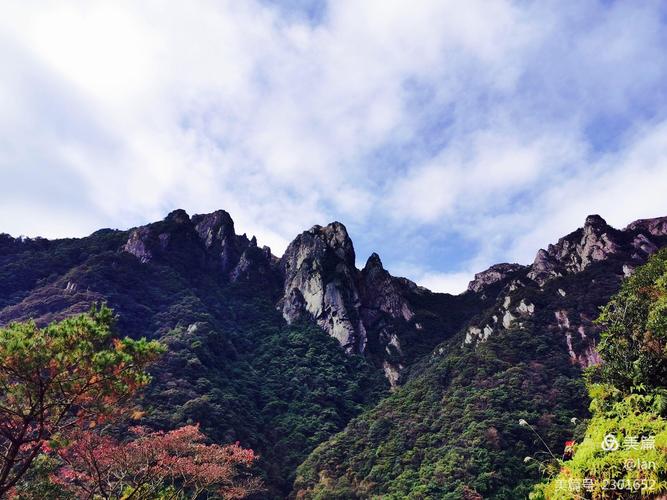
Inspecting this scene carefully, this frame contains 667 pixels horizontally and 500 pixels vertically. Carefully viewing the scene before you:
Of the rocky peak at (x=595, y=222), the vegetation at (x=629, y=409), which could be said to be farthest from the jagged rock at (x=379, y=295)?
the vegetation at (x=629, y=409)

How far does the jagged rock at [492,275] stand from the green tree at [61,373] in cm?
9760

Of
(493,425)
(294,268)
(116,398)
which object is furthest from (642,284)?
(294,268)

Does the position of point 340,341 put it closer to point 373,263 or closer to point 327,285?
point 327,285

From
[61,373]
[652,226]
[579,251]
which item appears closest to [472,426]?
[61,373]

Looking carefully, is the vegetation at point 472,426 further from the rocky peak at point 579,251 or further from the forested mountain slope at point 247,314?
the rocky peak at point 579,251

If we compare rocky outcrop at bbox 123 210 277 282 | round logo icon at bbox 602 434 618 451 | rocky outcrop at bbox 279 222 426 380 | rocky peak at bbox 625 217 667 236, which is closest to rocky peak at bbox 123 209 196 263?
rocky outcrop at bbox 123 210 277 282

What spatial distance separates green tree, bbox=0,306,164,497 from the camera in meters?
8.61

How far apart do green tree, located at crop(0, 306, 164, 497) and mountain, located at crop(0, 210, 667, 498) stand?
1.82 metres

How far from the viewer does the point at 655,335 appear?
1166cm

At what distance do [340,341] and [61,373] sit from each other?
216 feet

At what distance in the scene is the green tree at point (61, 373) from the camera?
861 centimetres

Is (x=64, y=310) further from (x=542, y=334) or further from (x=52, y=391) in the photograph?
(x=542, y=334)

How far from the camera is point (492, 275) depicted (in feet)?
338

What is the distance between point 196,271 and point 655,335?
268 feet
